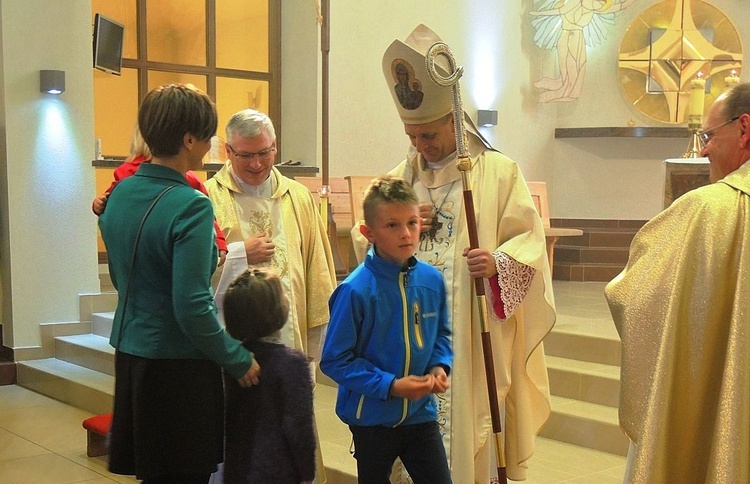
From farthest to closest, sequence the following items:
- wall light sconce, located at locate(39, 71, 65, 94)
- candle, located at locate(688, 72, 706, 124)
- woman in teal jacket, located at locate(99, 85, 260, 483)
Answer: wall light sconce, located at locate(39, 71, 65, 94) < candle, located at locate(688, 72, 706, 124) < woman in teal jacket, located at locate(99, 85, 260, 483)

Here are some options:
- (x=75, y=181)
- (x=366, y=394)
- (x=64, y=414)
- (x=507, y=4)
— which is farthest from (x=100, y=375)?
(x=507, y=4)

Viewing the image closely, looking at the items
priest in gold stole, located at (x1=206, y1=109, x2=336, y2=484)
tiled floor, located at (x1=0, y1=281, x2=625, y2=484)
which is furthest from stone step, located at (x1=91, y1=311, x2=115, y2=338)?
priest in gold stole, located at (x1=206, y1=109, x2=336, y2=484)

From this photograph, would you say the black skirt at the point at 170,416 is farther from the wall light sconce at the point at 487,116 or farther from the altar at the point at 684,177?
the wall light sconce at the point at 487,116

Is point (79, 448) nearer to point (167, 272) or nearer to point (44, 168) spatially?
point (44, 168)

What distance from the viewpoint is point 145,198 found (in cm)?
→ 226

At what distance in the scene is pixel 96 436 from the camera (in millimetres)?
4770

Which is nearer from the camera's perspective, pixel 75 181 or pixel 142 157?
pixel 142 157

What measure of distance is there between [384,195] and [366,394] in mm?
524

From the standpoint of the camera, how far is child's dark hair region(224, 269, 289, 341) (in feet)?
7.63

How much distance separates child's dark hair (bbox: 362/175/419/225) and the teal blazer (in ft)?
1.50

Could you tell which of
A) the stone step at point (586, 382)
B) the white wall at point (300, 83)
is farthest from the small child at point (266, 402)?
the white wall at point (300, 83)

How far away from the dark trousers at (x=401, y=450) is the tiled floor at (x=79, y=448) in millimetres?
1508

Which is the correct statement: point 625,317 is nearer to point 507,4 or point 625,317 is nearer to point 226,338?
point 226,338

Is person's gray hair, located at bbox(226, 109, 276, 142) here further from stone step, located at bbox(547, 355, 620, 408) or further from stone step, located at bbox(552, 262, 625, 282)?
stone step, located at bbox(552, 262, 625, 282)
